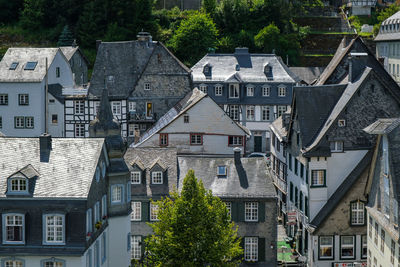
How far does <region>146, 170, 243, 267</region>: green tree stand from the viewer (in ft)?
134

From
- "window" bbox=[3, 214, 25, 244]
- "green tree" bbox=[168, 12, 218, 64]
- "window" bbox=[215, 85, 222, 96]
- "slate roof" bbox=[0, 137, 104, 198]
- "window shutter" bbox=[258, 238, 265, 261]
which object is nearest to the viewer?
"window" bbox=[3, 214, 25, 244]

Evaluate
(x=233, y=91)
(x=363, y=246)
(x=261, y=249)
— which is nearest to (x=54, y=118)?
(x=233, y=91)

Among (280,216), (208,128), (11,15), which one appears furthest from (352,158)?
(11,15)

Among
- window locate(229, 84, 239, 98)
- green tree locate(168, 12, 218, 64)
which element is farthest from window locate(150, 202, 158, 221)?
green tree locate(168, 12, 218, 64)

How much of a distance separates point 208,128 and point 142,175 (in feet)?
50.6

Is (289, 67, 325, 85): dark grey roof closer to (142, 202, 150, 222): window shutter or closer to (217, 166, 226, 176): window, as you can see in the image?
(217, 166, 226, 176): window

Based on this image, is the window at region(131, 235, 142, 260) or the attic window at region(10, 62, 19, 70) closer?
the window at region(131, 235, 142, 260)

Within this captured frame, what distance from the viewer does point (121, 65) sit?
248 feet

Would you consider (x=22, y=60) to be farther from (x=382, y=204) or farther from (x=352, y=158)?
(x=382, y=204)

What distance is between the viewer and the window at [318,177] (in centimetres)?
5009

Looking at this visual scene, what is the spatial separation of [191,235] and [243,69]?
1572 inches

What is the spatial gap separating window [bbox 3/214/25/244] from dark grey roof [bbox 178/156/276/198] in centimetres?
1432

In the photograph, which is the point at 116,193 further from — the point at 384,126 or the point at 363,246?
the point at 363,246

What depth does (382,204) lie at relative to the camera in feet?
142
